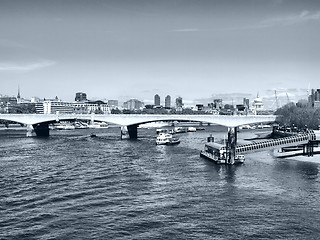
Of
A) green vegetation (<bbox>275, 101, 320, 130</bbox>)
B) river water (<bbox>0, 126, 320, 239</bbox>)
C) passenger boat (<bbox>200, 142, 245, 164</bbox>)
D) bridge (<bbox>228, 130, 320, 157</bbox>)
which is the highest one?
green vegetation (<bbox>275, 101, 320, 130</bbox>)

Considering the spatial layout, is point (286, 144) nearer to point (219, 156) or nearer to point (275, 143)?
point (275, 143)

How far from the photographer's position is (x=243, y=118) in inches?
3981

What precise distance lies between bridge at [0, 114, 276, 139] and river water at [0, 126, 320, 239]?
3934 cm

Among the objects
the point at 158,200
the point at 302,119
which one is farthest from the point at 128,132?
the point at 158,200

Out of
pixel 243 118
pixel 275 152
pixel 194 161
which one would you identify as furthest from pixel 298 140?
pixel 243 118

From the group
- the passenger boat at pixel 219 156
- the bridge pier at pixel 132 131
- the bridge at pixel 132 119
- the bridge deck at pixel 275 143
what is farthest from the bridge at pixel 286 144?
the bridge pier at pixel 132 131

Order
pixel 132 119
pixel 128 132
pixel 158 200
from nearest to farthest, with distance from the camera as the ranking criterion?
pixel 158 200 < pixel 132 119 < pixel 128 132

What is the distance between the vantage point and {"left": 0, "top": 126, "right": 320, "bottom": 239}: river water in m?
30.0

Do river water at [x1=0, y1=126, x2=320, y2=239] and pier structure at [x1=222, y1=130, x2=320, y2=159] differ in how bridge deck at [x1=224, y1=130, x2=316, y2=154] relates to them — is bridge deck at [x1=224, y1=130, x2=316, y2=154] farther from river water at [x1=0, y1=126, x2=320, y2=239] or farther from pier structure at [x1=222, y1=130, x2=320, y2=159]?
river water at [x1=0, y1=126, x2=320, y2=239]

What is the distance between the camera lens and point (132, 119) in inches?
4395

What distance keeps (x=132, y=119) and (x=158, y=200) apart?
7379 centimetres

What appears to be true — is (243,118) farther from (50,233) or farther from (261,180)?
(50,233)

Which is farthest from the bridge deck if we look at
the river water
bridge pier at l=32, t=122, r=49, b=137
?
bridge pier at l=32, t=122, r=49, b=137

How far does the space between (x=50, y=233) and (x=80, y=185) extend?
14.9 meters
